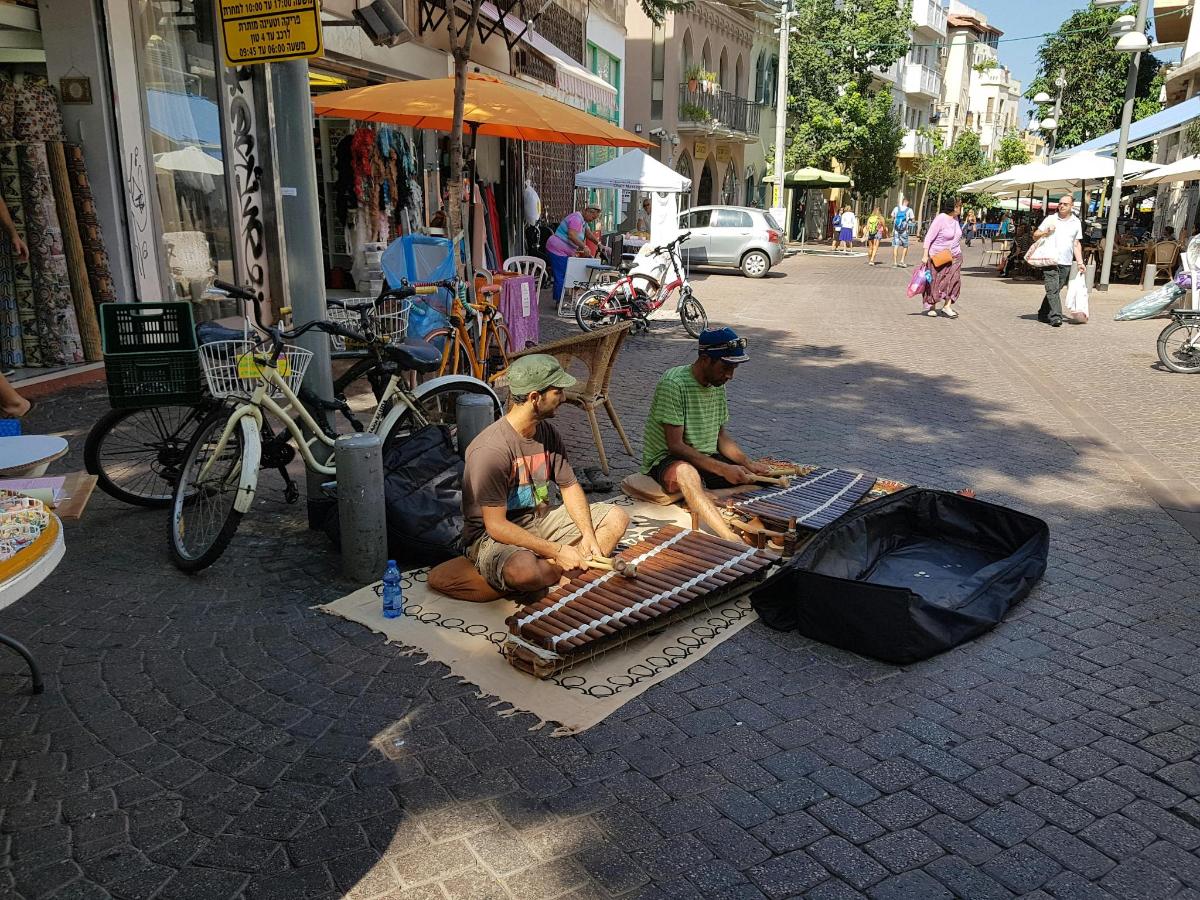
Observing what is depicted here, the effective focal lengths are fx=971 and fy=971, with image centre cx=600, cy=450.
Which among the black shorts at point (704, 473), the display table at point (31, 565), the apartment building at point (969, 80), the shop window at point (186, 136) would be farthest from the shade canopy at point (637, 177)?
the apartment building at point (969, 80)

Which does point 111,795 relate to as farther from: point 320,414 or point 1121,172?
point 1121,172

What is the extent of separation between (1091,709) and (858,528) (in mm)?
1371

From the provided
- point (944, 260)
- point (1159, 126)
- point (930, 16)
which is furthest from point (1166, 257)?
point (930, 16)

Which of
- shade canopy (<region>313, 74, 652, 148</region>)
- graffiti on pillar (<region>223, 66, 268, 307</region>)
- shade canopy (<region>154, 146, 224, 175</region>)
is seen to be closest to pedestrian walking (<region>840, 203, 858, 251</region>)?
shade canopy (<region>313, 74, 652, 148</region>)

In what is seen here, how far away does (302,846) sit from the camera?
2.78 meters

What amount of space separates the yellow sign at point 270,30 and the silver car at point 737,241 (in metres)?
18.1

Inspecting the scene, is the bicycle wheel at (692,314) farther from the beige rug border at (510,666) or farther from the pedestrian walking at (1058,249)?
the beige rug border at (510,666)

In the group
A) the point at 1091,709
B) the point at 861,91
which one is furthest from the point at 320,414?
the point at 861,91

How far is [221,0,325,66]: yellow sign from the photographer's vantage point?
4.76 meters

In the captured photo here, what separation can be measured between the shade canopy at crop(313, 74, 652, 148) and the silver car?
13.5 m

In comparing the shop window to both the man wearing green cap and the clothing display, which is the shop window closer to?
the clothing display

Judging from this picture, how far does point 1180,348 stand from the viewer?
1079 centimetres

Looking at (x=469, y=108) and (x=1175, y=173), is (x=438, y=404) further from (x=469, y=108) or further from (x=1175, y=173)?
(x=1175, y=173)

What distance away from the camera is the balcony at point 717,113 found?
3303cm
